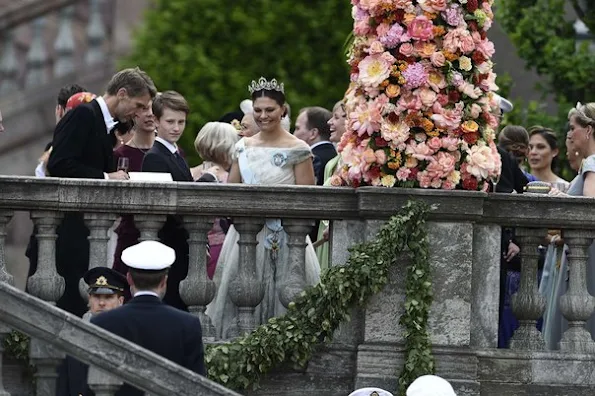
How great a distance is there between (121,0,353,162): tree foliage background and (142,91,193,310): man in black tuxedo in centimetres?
730

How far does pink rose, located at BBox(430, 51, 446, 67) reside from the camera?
1220 centimetres

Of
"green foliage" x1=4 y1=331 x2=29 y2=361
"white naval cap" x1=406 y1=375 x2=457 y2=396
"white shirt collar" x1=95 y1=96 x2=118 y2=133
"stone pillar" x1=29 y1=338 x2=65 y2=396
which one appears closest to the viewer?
"stone pillar" x1=29 y1=338 x2=65 y2=396

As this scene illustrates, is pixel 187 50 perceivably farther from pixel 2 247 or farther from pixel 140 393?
pixel 140 393

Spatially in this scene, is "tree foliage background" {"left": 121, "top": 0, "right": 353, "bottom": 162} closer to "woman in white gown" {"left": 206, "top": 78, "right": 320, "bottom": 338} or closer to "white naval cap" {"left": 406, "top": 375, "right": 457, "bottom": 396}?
"woman in white gown" {"left": 206, "top": 78, "right": 320, "bottom": 338}

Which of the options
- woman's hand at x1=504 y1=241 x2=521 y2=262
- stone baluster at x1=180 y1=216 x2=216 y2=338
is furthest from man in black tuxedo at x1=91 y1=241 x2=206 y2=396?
woman's hand at x1=504 y1=241 x2=521 y2=262

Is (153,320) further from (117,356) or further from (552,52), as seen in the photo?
(552,52)

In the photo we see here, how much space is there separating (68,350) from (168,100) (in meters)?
3.77

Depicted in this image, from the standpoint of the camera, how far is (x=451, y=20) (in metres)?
12.3

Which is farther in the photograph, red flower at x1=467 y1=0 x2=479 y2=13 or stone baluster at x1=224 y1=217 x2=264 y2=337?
red flower at x1=467 y1=0 x2=479 y2=13

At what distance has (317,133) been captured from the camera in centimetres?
1502

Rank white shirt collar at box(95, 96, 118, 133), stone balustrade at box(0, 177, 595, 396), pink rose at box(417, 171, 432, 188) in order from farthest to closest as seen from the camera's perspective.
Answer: white shirt collar at box(95, 96, 118, 133) → pink rose at box(417, 171, 432, 188) → stone balustrade at box(0, 177, 595, 396)

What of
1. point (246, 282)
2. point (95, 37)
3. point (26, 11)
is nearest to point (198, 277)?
point (246, 282)

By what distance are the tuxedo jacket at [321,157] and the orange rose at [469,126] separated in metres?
2.35

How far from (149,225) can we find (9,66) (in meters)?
10.5
